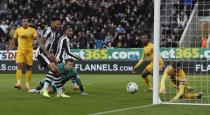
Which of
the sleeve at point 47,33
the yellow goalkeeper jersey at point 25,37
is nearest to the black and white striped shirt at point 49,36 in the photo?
the sleeve at point 47,33

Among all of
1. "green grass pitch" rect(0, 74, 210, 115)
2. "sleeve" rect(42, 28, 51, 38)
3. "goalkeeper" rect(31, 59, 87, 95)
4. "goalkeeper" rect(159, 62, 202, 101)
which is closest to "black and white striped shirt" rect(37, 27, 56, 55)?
"sleeve" rect(42, 28, 51, 38)

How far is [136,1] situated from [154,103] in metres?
22.5

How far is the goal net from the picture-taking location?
657 inches

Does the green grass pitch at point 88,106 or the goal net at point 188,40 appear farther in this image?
the goal net at point 188,40

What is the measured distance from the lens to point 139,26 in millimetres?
33406

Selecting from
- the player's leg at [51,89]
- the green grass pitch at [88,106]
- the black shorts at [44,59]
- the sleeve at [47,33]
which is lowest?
the green grass pitch at [88,106]

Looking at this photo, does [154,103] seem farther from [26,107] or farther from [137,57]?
[137,57]

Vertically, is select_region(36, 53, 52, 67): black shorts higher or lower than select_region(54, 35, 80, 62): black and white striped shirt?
lower

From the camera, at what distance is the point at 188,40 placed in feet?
84.2

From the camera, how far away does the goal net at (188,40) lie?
54.7 feet

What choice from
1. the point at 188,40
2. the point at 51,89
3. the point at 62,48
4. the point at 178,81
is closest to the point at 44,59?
the point at 62,48

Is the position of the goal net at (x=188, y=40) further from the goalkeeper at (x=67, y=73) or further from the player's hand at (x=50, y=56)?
the player's hand at (x=50, y=56)

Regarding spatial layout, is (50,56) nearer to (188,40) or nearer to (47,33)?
(47,33)

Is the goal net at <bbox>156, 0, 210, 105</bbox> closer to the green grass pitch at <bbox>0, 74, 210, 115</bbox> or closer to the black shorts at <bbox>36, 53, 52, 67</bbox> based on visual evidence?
the green grass pitch at <bbox>0, 74, 210, 115</bbox>
